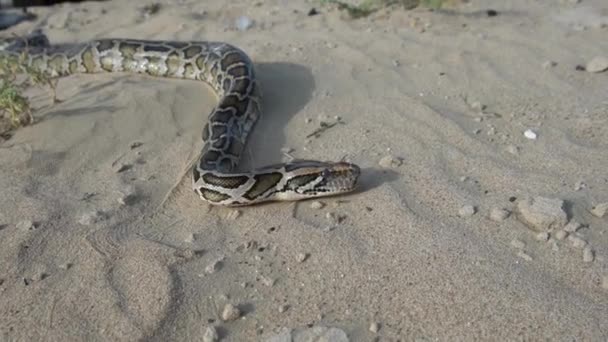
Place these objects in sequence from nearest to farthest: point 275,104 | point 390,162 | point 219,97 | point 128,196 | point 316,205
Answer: point 316,205, point 128,196, point 390,162, point 275,104, point 219,97

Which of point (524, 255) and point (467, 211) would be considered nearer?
point (524, 255)

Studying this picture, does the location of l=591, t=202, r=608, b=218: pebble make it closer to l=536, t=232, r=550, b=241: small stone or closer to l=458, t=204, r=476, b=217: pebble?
l=536, t=232, r=550, b=241: small stone

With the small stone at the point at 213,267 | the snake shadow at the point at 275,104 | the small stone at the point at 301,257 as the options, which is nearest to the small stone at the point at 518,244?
the small stone at the point at 301,257

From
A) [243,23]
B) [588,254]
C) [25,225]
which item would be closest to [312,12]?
[243,23]

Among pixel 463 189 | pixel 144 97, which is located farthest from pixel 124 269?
pixel 144 97

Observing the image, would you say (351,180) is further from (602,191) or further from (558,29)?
(558,29)

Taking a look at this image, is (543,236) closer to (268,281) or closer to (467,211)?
(467,211)

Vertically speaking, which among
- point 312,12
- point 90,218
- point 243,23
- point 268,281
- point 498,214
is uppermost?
point 498,214

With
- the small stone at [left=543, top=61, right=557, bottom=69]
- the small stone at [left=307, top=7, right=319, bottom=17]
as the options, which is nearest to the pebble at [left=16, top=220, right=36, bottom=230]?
the small stone at [left=543, top=61, right=557, bottom=69]
